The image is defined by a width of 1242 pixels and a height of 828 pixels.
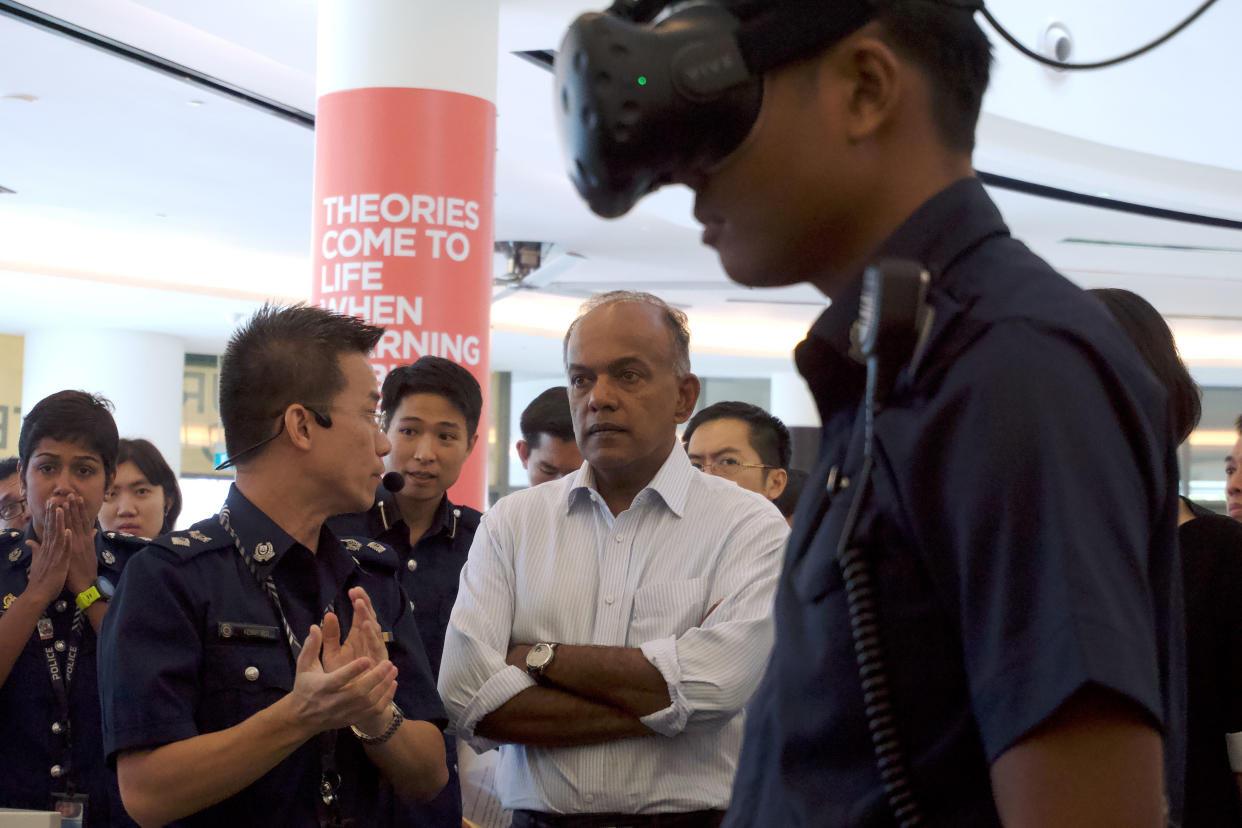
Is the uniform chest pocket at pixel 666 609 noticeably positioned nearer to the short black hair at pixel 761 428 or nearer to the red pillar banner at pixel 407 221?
the short black hair at pixel 761 428

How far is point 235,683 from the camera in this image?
201cm

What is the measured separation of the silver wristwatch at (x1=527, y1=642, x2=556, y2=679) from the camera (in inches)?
85.8

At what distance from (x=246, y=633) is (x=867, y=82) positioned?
1550 millimetres

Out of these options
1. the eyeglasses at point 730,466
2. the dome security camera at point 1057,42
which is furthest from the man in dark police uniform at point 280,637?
the dome security camera at point 1057,42

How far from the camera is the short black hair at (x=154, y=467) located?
4.65 meters

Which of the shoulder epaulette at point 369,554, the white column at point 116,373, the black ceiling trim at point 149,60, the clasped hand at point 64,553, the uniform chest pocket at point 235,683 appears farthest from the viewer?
the white column at point 116,373

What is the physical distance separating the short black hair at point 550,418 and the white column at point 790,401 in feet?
44.5

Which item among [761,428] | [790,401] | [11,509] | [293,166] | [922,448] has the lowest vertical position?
[11,509]

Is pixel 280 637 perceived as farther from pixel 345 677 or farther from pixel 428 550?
pixel 428 550

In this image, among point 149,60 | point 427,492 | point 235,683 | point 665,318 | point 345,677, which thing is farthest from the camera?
point 149,60

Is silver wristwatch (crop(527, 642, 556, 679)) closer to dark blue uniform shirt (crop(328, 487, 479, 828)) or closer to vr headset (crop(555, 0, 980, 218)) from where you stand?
dark blue uniform shirt (crop(328, 487, 479, 828))

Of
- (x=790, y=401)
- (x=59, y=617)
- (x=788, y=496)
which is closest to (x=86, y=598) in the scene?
(x=59, y=617)

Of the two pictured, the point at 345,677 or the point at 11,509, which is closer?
the point at 345,677

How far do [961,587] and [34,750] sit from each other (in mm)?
2790
